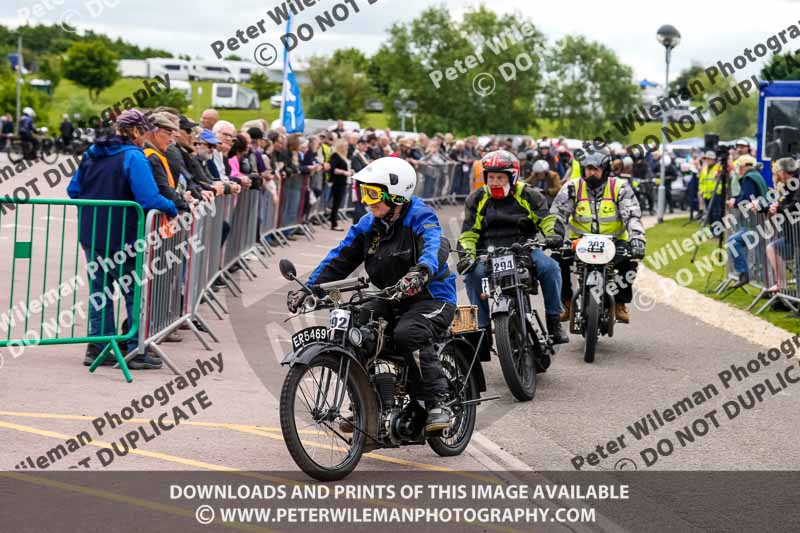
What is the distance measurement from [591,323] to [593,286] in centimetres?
36

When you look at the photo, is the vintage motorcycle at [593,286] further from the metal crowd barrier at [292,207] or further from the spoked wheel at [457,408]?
the metal crowd barrier at [292,207]

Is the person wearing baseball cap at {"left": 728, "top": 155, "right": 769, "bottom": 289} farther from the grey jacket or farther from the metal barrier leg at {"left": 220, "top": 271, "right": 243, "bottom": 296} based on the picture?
the metal barrier leg at {"left": 220, "top": 271, "right": 243, "bottom": 296}

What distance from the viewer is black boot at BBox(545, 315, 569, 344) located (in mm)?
10297

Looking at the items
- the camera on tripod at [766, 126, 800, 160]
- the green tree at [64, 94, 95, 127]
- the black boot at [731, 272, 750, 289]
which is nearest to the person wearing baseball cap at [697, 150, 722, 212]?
the black boot at [731, 272, 750, 289]

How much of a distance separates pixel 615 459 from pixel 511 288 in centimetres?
231

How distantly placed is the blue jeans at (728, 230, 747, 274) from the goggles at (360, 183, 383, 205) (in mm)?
10064

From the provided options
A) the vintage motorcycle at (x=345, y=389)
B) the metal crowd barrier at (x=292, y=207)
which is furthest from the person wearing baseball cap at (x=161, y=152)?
the metal crowd barrier at (x=292, y=207)

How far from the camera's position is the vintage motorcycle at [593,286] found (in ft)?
36.4

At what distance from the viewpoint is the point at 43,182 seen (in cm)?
3200

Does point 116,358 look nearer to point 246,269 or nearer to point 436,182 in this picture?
point 246,269

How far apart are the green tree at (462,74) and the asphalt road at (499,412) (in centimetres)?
6802

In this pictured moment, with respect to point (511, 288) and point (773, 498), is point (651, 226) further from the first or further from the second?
point (773, 498)

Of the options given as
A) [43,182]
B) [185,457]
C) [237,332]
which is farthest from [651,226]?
[185,457]

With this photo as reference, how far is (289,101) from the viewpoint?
81.1 ft
